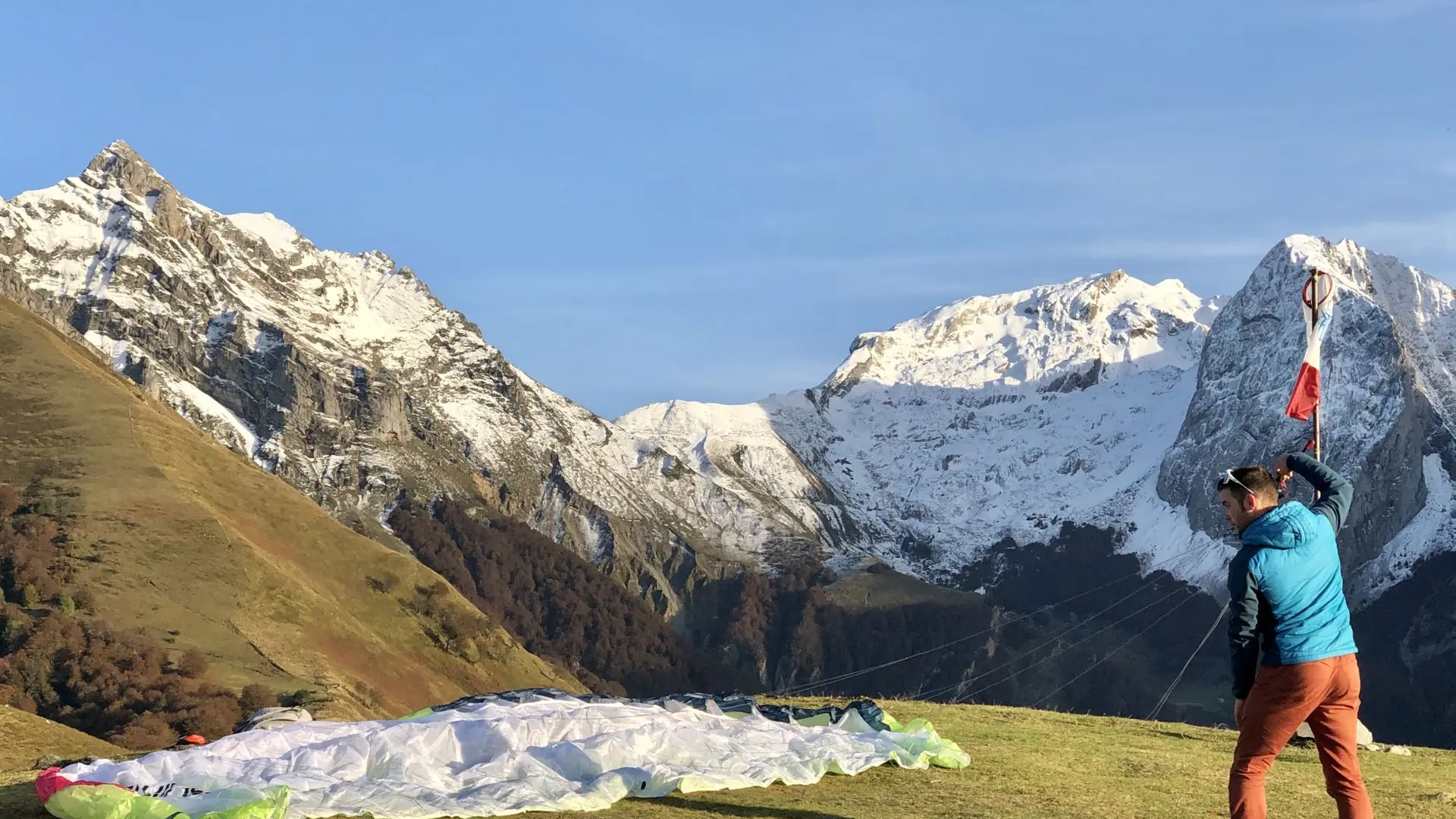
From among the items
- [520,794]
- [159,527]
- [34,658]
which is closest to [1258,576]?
[520,794]

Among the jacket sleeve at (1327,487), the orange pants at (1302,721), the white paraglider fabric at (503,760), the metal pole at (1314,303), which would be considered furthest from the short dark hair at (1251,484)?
the metal pole at (1314,303)

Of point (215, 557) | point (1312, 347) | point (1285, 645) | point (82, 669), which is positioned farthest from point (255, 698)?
point (1285, 645)

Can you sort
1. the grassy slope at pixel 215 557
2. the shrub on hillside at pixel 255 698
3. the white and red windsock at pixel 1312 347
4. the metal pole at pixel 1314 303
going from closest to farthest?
the white and red windsock at pixel 1312 347 → the metal pole at pixel 1314 303 → the shrub on hillside at pixel 255 698 → the grassy slope at pixel 215 557

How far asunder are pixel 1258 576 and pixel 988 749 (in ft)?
45.7

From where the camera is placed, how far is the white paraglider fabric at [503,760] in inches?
830

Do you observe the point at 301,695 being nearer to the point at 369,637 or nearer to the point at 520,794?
the point at 369,637

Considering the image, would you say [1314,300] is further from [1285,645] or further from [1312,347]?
[1285,645]

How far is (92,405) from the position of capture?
184500mm

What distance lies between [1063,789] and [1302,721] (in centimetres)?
831

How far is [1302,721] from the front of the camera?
15.7 meters

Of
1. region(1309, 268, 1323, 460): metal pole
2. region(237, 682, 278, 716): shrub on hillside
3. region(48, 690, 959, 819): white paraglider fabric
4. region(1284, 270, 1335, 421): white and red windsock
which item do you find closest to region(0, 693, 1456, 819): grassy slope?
region(48, 690, 959, 819): white paraglider fabric

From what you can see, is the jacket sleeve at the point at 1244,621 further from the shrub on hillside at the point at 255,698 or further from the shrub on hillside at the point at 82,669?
the shrub on hillside at the point at 255,698

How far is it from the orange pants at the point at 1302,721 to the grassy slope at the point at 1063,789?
5159 millimetres

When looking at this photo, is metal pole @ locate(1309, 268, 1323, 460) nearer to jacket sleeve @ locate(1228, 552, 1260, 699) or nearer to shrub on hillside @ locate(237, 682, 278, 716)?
jacket sleeve @ locate(1228, 552, 1260, 699)
